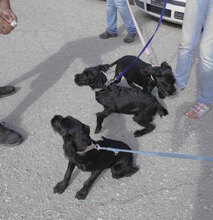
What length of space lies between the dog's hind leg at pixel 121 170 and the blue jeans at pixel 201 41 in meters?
1.55

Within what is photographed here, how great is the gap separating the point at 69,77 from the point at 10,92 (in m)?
1.04

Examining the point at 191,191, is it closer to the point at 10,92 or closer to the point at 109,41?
the point at 10,92

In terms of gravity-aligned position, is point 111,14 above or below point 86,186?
above

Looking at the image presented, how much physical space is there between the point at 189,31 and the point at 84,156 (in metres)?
2.19

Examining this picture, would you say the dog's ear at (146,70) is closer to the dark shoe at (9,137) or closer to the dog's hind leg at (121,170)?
the dog's hind leg at (121,170)

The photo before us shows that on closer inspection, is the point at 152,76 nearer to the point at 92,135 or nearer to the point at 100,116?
the point at 100,116

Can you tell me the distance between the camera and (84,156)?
2.38m

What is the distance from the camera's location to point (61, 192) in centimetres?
269

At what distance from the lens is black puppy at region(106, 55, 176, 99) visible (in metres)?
3.41

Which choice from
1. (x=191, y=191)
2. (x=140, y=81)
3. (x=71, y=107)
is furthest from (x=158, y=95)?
(x=191, y=191)

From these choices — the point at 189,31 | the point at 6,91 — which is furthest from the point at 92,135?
the point at 189,31

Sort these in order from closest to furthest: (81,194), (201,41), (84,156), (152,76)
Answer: (84,156) < (81,194) < (201,41) < (152,76)

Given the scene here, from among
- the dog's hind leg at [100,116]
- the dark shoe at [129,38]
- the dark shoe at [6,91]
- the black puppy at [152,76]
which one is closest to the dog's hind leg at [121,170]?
the dog's hind leg at [100,116]

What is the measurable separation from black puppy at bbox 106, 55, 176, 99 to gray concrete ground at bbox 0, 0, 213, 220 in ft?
1.35
